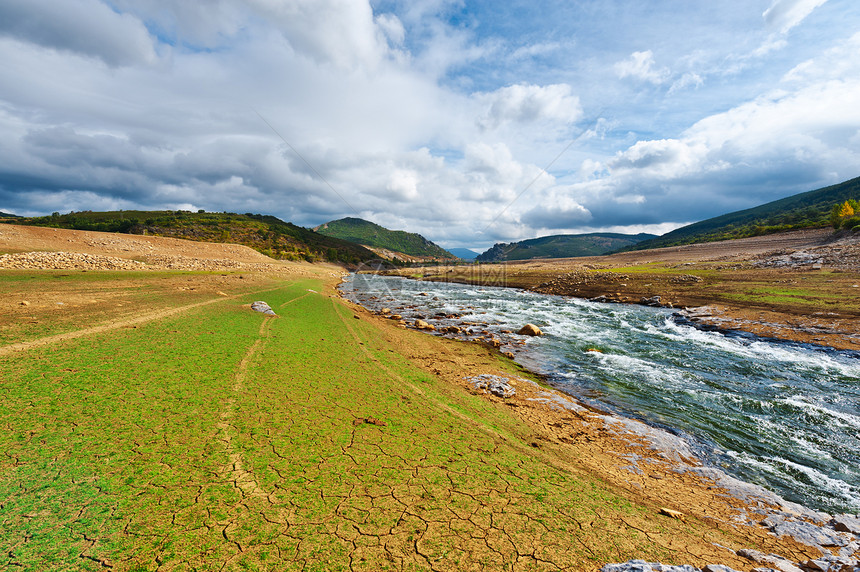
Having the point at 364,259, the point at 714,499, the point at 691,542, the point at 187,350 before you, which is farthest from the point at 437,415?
the point at 364,259

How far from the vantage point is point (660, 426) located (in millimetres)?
8586

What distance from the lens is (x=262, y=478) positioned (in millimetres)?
4691

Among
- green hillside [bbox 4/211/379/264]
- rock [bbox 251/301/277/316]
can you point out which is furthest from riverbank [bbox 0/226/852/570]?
green hillside [bbox 4/211/379/264]

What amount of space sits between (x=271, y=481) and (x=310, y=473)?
562 millimetres

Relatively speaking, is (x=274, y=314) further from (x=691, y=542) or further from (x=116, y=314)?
(x=691, y=542)

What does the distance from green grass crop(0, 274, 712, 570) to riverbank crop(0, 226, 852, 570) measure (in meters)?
0.03

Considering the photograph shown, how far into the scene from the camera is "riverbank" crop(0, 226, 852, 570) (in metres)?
3.65

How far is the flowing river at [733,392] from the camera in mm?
6961

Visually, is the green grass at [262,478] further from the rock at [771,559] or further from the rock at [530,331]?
the rock at [530,331]

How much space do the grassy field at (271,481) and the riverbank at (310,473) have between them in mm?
27

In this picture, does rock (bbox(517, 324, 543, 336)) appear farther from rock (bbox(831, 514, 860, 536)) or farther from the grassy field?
rock (bbox(831, 514, 860, 536))

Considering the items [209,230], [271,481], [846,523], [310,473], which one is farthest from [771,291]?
[209,230]

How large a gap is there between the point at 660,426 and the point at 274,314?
16957 millimetres

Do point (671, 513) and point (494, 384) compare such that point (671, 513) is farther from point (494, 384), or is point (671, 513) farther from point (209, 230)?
point (209, 230)
